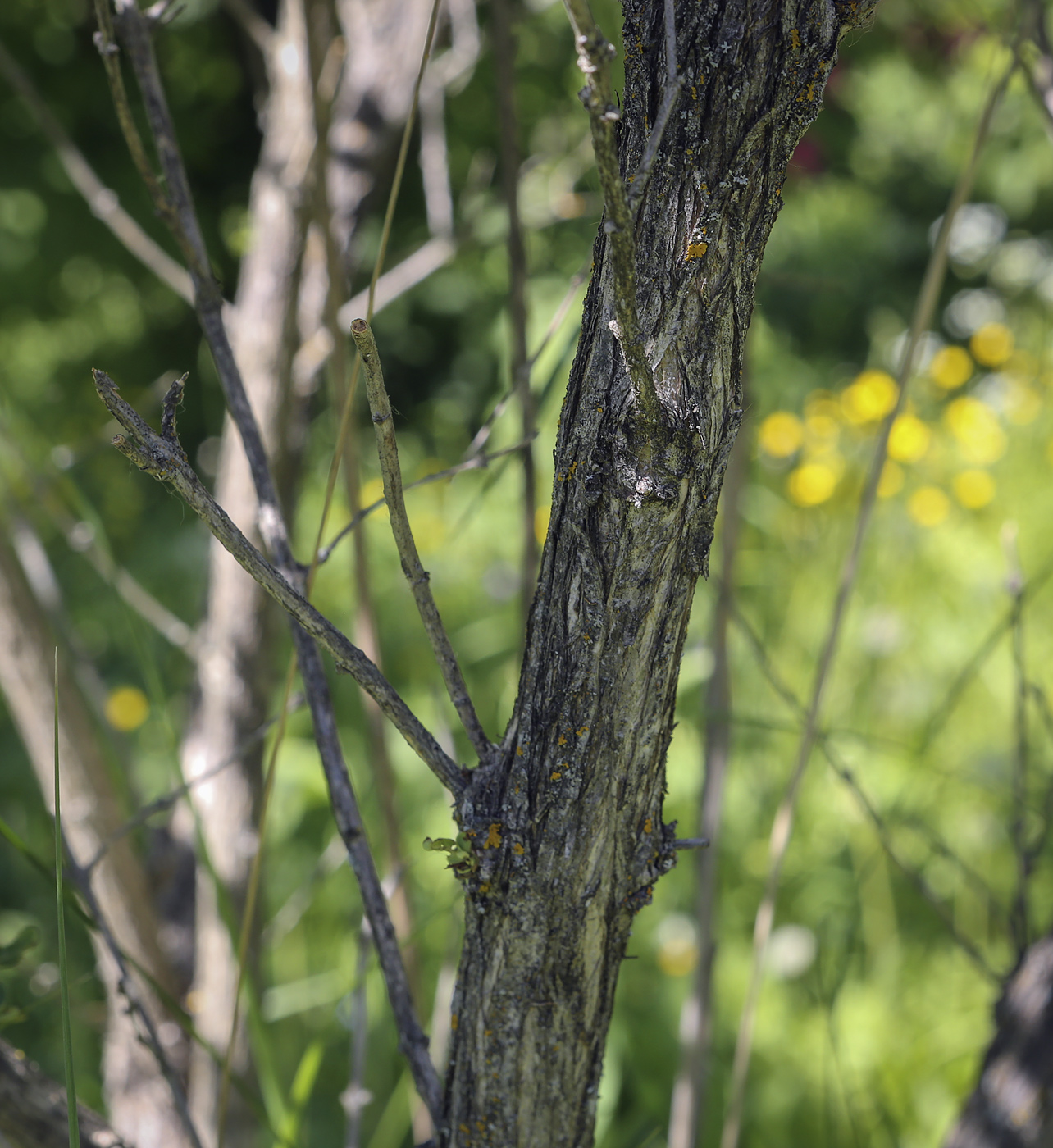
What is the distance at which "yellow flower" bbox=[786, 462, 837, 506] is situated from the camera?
1.74 m

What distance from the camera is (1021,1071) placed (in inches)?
25.7

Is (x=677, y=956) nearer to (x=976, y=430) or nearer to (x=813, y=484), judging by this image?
(x=813, y=484)

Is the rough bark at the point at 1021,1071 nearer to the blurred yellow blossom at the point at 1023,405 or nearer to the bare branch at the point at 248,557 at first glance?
the bare branch at the point at 248,557

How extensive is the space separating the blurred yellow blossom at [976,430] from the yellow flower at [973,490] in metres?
0.05

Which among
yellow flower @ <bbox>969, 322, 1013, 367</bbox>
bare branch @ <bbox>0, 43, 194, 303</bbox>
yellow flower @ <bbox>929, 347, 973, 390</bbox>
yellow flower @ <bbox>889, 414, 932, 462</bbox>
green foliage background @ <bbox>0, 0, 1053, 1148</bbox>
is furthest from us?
yellow flower @ <bbox>969, 322, 1013, 367</bbox>

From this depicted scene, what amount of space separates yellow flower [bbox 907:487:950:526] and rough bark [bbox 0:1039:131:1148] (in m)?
1.68

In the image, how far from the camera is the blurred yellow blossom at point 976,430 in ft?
6.16

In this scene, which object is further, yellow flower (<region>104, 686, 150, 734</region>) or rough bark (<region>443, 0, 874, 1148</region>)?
yellow flower (<region>104, 686, 150, 734</region>)

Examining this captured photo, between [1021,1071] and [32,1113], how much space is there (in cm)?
63

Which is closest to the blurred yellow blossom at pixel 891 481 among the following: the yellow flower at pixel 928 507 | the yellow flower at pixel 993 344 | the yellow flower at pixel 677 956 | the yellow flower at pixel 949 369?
the yellow flower at pixel 928 507

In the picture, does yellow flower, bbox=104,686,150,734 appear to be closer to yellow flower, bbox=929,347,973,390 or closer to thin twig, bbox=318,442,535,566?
thin twig, bbox=318,442,535,566

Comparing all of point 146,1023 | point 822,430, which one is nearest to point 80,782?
point 146,1023

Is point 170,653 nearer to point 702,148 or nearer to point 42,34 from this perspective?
point 42,34

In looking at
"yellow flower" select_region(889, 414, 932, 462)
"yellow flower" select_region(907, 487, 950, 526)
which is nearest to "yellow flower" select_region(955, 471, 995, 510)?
"yellow flower" select_region(907, 487, 950, 526)
